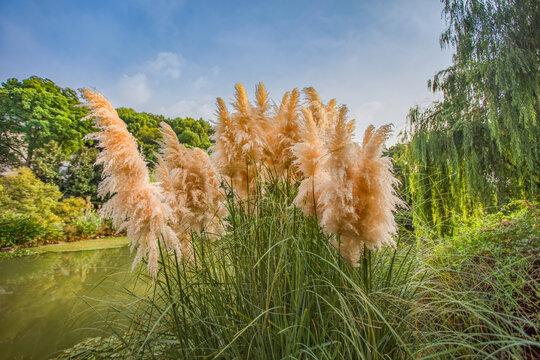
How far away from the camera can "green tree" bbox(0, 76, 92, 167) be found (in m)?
18.4

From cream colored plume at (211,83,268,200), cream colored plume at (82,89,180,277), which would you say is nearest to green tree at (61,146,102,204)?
cream colored plume at (211,83,268,200)

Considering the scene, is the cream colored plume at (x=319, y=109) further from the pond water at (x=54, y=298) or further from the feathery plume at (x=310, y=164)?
the pond water at (x=54, y=298)

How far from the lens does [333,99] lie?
1769 mm

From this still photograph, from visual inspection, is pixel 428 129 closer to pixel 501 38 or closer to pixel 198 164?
pixel 501 38

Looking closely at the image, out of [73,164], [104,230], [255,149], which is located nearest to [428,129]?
[255,149]

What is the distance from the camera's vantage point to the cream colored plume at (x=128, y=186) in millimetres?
1162

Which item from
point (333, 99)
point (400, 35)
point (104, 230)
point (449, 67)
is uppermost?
point (400, 35)

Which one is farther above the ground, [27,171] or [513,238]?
[27,171]

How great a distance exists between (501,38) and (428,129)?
1.94 meters

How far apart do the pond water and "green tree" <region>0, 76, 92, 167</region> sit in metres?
14.7

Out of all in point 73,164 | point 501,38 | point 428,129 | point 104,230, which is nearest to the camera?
point 501,38

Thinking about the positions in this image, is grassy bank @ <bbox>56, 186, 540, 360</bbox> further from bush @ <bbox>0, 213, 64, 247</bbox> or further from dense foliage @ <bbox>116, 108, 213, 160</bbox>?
dense foliage @ <bbox>116, 108, 213, 160</bbox>

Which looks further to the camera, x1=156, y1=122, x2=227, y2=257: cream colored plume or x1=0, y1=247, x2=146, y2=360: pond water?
x1=0, y1=247, x2=146, y2=360: pond water

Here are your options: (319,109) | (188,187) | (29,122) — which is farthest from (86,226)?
(319,109)
